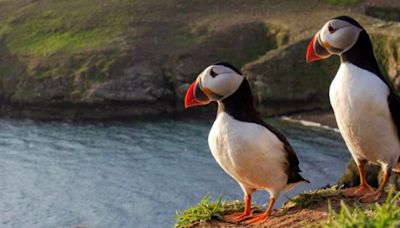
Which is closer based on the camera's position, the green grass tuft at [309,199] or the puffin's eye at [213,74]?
the puffin's eye at [213,74]

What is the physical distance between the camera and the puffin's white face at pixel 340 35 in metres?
9.54

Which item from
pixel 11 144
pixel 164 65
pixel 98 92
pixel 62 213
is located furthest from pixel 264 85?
pixel 62 213

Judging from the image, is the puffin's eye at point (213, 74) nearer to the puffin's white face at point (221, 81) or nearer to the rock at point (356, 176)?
Result: the puffin's white face at point (221, 81)

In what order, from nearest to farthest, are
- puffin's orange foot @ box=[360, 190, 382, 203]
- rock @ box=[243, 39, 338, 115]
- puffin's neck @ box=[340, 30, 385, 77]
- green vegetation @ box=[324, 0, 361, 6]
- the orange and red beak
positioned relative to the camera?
1. puffin's neck @ box=[340, 30, 385, 77]
2. puffin's orange foot @ box=[360, 190, 382, 203]
3. the orange and red beak
4. rock @ box=[243, 39, 338, 115]
5. green vegetation @ box=[324, 0, 361, 6]

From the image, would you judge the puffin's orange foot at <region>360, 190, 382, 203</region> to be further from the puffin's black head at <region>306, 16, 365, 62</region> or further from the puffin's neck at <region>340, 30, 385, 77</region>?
the puffin's black head at <region>306, 16, 365, 62</region>

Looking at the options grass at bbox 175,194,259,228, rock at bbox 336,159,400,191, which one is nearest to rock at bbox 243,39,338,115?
rock at bbox 336,159,400,191

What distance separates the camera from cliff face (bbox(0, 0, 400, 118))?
176 ft

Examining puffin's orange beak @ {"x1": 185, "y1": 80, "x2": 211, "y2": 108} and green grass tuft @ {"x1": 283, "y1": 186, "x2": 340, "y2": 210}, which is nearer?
puffin's orange beak @ {"x1": 185, "y1": 80, "x2": 211, "y2": 108}

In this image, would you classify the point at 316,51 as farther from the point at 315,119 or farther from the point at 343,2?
the point at 343,2

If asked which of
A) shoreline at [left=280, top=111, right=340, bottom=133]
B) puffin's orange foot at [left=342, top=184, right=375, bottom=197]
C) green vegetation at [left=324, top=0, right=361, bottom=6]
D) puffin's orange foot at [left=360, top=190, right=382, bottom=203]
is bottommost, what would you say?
shoreline at [left=280, top=111, right=340, bottom=133]

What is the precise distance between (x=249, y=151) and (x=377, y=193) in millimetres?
1973

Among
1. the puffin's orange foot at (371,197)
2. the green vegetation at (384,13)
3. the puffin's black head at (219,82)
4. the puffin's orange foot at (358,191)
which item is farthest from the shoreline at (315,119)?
the puffin's black head at (219,82)

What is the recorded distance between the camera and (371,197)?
9711 mm

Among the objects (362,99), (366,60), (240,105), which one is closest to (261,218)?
(240,105)
